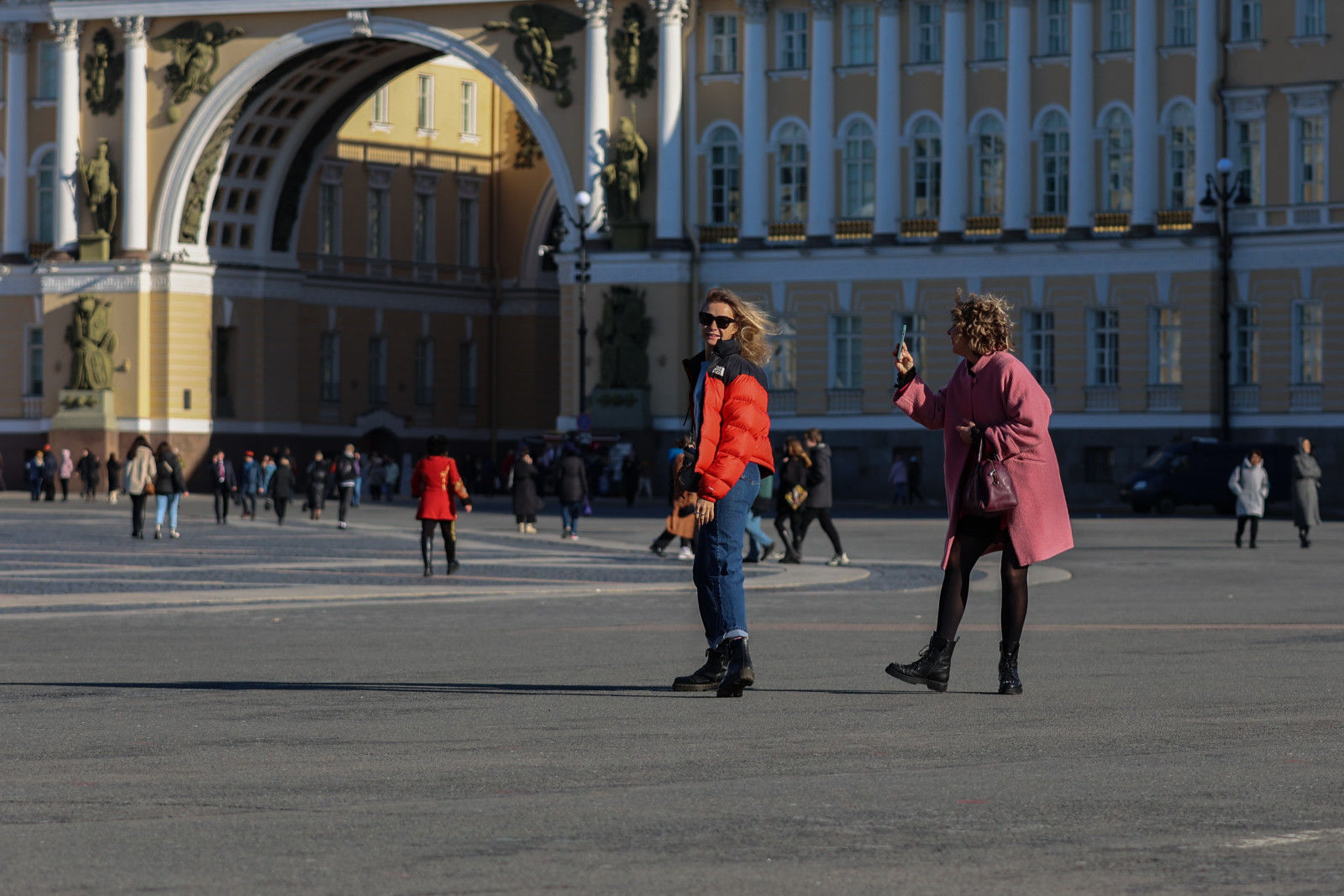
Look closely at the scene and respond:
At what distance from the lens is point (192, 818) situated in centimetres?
851

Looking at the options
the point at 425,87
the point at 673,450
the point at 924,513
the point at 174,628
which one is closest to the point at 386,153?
the point at 425,87

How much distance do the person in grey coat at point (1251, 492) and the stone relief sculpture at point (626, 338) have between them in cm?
2895

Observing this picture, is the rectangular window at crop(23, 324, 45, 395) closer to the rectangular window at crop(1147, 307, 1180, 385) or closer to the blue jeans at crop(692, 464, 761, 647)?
the rectangular window at crop(1147, 307, 1180, 385)

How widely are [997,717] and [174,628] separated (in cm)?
920

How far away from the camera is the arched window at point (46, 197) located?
74688 mm

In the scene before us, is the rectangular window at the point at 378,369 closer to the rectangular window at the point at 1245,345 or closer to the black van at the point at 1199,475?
the rectangular window at the point at 1245,345

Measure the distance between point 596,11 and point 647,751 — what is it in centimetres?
5794

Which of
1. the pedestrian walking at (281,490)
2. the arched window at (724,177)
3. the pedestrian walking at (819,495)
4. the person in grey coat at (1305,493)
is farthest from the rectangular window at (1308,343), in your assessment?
the pedestrian walking at (819,495)

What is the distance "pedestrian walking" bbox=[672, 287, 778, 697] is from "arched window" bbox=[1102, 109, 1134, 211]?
50815 millimetres

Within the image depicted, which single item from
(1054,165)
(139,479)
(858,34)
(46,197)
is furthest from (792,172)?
(139,479)

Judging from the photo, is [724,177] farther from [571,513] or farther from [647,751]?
[647,751]

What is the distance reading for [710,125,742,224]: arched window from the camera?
67.1m

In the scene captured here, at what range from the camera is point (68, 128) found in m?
72.9

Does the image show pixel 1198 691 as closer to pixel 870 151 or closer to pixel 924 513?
pixel 924 513
